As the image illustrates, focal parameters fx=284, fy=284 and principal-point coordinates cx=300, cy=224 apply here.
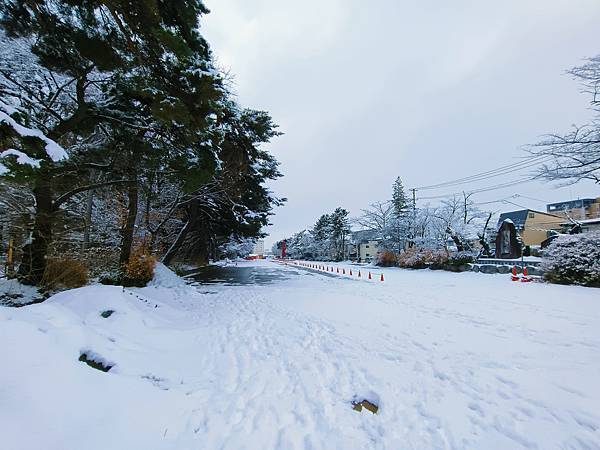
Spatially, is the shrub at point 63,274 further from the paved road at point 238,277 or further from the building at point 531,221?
the building at point 531,221

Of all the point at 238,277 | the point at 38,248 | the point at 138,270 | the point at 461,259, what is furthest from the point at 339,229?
the point at 38,248

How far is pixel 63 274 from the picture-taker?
22.4 ft

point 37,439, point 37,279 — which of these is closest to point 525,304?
point 37,439

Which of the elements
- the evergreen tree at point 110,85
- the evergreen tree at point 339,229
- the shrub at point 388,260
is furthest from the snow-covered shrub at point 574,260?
the evergreen tree at point 339,229

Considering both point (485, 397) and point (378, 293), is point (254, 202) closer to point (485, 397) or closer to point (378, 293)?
point (378, 293)

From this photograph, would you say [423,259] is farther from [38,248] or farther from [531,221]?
[531,221]

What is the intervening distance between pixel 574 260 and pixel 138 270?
1570cm

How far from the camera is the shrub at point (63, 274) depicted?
6.58 m

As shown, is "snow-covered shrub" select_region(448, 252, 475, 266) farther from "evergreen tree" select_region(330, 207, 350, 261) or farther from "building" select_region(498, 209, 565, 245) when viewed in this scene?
"evergreen tree" select_region(330, 207, 350, 261)

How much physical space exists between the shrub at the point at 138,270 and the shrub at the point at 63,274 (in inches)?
69.8

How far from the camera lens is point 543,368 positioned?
3.48 m

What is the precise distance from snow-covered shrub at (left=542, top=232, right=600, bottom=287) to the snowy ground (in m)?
6.18

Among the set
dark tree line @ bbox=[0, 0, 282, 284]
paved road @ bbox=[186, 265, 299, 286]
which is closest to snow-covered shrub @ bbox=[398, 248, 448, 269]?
paved road @ bbox=[186, 265, 299, 286]

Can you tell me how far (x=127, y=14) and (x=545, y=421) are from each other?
25.1ft
